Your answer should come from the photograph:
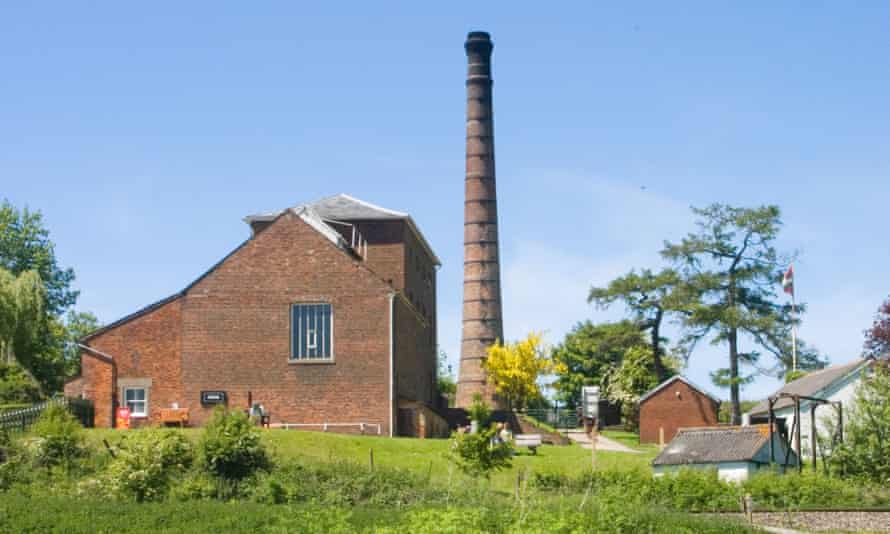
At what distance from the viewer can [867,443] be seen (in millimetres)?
42656

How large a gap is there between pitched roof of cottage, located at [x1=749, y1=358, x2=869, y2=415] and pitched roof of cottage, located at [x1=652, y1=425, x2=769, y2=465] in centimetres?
764

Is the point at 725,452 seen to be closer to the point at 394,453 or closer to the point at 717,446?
the point at 717,446

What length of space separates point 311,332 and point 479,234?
23305 millimetres

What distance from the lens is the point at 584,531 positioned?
2634 centimetres

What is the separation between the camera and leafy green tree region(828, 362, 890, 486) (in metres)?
42.3

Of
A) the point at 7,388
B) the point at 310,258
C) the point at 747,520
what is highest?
the point at 310,258

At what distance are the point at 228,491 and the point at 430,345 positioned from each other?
3302 cm

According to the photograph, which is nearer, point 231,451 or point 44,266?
point 231,451

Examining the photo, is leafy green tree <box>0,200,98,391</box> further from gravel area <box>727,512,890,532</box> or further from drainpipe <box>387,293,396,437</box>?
gravel area <box>727,512,890,532</box>

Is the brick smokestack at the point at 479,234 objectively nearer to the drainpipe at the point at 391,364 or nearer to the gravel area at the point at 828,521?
the drainpipe at the point at 391,364

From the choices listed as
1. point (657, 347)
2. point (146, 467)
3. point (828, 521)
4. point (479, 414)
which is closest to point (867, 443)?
point (828, 521)

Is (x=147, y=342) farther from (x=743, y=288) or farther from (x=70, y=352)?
(x=70, y=352)

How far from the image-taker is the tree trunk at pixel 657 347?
248 feet

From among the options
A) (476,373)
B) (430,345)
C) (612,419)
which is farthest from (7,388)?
(612,419)
